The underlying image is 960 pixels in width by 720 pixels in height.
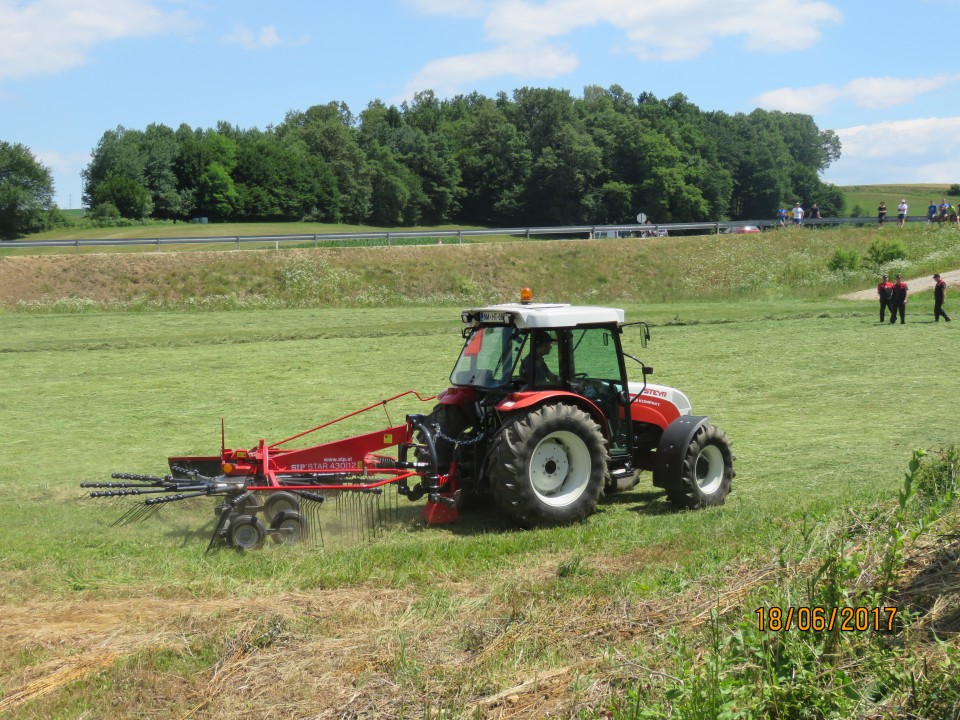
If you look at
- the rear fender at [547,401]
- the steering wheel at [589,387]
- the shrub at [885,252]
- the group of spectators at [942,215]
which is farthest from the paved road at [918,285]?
the rear fender at [547,401]

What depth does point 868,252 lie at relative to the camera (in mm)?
49906

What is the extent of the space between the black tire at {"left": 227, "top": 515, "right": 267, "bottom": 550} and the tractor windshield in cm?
263

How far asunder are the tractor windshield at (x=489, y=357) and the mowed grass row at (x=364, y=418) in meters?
1.42

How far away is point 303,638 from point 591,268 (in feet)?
143

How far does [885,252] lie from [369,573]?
45.8m

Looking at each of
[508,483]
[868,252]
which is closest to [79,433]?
[508,483]

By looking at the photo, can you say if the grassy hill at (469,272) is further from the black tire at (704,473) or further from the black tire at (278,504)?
the black tire at (278,504)

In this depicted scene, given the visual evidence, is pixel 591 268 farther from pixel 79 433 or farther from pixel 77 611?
pixel 77 611

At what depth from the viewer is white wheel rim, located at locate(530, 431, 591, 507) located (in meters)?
9.61

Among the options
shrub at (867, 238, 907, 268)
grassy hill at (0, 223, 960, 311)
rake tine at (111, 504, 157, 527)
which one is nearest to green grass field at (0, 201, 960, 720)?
rake tine at (111, 504, 157, 527)

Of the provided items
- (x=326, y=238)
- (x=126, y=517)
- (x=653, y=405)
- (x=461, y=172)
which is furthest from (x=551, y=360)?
(x=461, y=172)

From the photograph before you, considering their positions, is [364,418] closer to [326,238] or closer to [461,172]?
[326,238]

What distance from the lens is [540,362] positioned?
33.2 feet

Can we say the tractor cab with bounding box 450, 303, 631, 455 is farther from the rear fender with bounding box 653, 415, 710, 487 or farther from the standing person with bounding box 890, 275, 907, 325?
the standing person with bounding box 890, 275, 907, 325
